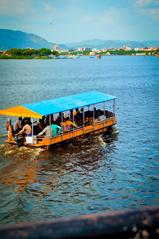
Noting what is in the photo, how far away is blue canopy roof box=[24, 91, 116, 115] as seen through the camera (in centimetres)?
2403

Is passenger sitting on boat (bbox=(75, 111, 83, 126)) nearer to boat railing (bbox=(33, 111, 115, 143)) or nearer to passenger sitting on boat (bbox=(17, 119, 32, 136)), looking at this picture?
boat railing (bbox=(33, 111, 115, 143))

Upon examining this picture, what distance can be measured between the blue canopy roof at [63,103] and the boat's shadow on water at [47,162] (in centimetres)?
251

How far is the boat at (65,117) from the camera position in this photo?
2281 centimetres

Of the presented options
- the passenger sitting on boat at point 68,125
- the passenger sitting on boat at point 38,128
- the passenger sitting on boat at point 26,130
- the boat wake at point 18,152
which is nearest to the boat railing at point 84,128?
the passenger sitting on boat at point 68,125

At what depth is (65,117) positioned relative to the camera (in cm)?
2784

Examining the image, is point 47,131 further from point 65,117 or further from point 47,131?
point 65,117

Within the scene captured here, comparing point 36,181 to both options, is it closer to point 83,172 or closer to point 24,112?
point 83,172

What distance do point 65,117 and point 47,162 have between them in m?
7.88

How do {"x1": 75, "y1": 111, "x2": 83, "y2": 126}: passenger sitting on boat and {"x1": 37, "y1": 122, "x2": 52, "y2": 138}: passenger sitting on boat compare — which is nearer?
{"x1": 37, "y1": 122, "x2": 52, "y2": 138}: passenger sitting on boat

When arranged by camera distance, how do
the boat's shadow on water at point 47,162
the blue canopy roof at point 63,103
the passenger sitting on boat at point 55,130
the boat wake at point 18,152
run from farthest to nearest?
1. the blue canopy roof at point 63,103
2. the passenger sitting on boat at point 55,130
3. the boat wake at point 18,152
4. the boat's shadow on water at point 47,162

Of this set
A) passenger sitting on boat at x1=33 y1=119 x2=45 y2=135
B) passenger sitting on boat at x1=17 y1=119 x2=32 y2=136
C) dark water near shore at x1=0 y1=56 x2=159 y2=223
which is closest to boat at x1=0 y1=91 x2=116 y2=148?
passenger sitting on boat at x1=17 y1=119 x2=32 y2=136

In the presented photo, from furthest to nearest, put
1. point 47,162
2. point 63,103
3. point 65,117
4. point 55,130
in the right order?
point 65,117
point 63,103
point 55,130
point 47,162

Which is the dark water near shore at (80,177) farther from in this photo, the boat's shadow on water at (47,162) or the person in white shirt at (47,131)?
the person in white shirt at (47,131)

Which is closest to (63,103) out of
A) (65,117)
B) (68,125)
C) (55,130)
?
(65,117)
